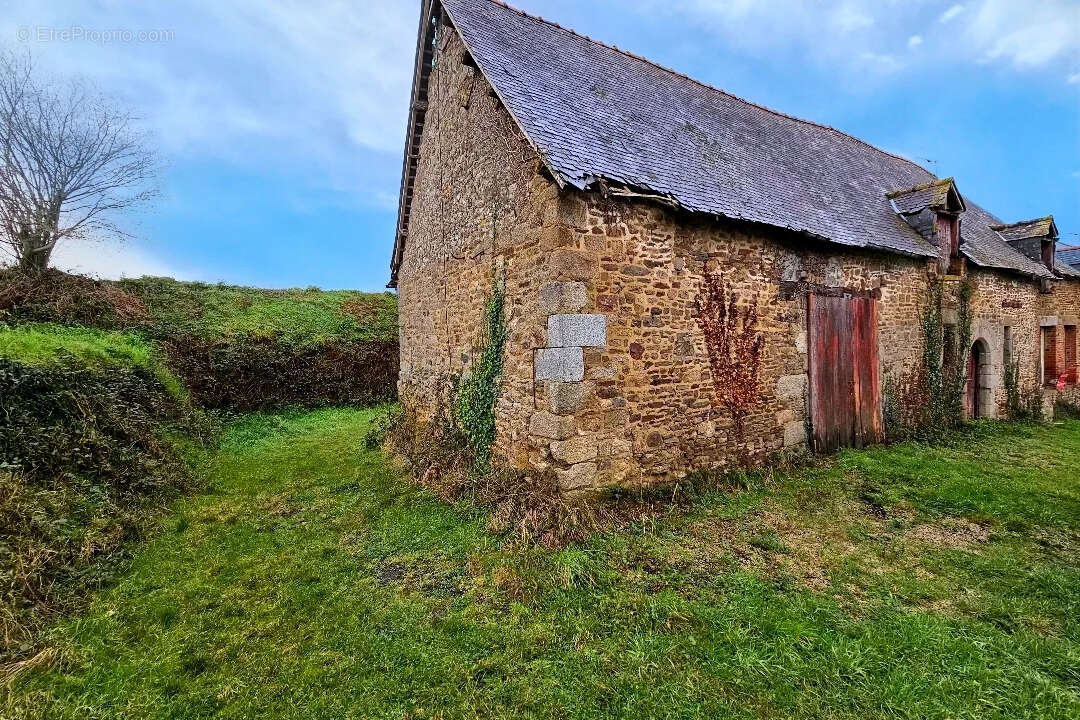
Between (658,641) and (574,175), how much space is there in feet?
14.3

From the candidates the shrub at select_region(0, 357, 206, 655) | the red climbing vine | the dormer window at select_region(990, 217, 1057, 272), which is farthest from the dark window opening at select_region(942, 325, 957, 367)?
the shrub at select_region(0, 357, 206, 655)

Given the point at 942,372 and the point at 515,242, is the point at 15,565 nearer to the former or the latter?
the point at 515,242

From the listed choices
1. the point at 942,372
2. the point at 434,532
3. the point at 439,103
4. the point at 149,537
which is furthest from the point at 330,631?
the point at 942,372

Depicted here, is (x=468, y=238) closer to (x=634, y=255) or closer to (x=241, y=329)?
(x=634, y=255)

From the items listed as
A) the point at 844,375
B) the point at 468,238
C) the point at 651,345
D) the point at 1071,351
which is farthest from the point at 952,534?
the point at 1071,351

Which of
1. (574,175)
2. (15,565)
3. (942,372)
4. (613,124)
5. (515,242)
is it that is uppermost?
(613,124)

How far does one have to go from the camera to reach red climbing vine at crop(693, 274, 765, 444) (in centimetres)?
646

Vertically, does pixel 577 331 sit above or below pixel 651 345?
above

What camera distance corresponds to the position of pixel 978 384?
11.7 metres

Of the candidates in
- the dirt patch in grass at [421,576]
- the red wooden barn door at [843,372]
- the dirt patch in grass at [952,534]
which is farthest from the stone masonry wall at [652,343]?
the dirt patch in grass at [952,534]

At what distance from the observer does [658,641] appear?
3.50 meters

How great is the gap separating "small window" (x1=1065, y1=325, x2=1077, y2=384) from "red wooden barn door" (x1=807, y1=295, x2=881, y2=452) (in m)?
10.1

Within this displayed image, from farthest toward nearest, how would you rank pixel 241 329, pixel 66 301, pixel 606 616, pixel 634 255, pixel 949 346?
pixel 241 329
pixel 66 301
pixel 949 346
pixel 634 255
pixel 606 616

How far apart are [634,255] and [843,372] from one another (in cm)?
474
